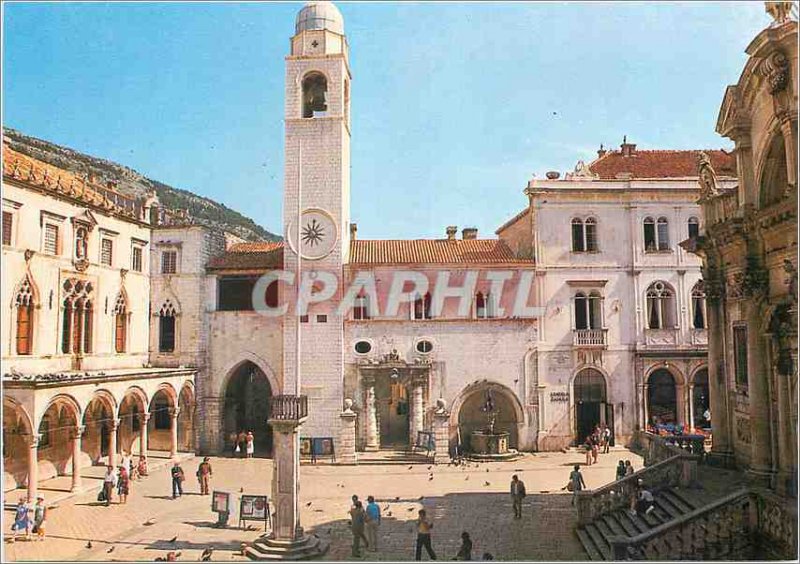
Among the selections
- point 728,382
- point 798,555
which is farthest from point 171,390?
point 798,555

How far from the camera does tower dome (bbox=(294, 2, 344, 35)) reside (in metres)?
30.3

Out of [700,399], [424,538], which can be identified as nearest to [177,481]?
[424,538]

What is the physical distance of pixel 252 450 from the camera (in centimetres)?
2870

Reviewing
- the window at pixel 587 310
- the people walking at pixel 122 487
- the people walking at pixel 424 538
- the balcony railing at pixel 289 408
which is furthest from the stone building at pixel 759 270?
the people walking at pixel 122 487

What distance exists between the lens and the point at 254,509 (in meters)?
17.7

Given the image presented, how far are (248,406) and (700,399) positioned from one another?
71.0 ft

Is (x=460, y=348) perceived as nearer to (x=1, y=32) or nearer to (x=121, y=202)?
(x=121, y=202)

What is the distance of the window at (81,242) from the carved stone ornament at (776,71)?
23.3 m

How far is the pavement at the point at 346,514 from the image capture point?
16.0 metres

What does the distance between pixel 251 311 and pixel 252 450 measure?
6.12 metres

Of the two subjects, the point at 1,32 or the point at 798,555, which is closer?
the point at 798,555

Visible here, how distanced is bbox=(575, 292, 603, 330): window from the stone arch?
4.48 meters

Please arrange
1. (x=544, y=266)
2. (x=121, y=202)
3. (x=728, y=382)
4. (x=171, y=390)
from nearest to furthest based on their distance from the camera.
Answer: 1. (x=728, y=382)
2. (x=171, y=390)
3. (x=544, y=266)
4. (x=121, y=202)

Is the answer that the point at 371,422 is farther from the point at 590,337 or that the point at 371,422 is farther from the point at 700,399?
the point at 700,399
